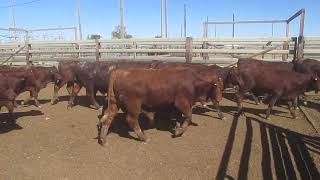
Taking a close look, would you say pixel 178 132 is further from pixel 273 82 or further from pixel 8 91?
pixel 8 91

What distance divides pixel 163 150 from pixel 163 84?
1.40 metres

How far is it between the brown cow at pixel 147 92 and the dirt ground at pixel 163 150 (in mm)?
480

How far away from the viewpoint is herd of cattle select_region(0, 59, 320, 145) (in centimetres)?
757

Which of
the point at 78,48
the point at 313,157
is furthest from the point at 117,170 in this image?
the point at 78,48

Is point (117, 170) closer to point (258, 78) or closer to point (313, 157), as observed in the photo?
point (313, 157)

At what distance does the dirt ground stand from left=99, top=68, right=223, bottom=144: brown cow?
0.48 m

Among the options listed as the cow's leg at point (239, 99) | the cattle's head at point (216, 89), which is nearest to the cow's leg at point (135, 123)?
the cattle's head at point (216, 89)

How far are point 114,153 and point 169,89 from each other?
176 centimetres

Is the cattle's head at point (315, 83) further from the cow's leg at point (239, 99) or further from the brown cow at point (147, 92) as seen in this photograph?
the brown cow at point (147, 92)

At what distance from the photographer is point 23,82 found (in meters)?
10.2

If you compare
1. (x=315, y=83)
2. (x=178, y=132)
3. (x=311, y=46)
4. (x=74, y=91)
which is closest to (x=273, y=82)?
(x=315, y=83)

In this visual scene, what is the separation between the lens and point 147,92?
7594 millimetres

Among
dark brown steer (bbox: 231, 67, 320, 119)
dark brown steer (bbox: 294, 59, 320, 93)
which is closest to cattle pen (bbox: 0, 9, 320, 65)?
dark brown steer (bbox: 294, 59, 320, 93)

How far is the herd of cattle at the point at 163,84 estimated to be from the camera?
7.57 metres
